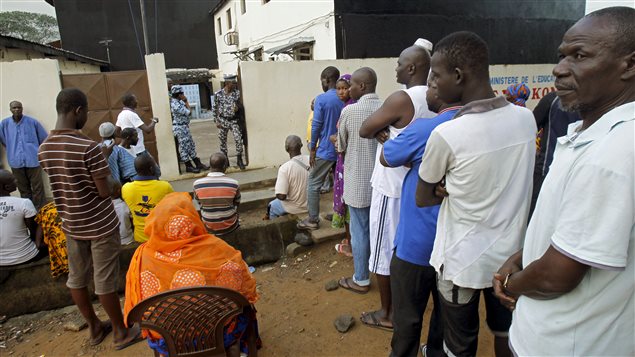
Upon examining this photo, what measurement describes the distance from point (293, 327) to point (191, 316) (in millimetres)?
1303

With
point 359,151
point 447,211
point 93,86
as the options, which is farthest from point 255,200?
point 447,211

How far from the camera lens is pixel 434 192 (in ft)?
5.41

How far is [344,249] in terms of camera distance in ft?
13.7

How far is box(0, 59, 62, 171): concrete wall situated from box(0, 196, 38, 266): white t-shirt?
11.5 feet

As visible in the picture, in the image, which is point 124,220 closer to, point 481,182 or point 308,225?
point 308,225

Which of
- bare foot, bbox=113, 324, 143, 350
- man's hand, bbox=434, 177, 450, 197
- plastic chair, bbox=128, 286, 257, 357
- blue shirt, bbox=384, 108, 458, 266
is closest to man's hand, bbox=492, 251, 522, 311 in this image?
man's hand, bbox=434, 177, 450, 197

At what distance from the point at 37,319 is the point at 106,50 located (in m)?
20.1

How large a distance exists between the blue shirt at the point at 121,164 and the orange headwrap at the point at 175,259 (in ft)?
8.71

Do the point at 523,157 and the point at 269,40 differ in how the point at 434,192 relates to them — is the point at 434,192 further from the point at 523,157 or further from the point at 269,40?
the point at 269,40

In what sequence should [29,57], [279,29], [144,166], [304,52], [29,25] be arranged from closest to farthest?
1. [144,166]
2. [29,57]
3. [304,52]
4. [279,29]
5. [29,25]

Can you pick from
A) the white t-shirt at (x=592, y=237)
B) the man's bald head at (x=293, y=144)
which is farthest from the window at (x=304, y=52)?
the white t-shirt at (x=592, y=237)

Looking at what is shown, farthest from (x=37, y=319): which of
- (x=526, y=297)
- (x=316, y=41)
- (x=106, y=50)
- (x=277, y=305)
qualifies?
(x=106, y=50)

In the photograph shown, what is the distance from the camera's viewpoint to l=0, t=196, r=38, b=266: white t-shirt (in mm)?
3262

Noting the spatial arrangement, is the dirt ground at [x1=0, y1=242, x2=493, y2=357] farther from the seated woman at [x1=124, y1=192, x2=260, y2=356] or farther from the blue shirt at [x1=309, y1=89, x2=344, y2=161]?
the blue shirt at [x1=309, y1=89, x2=344, y2=161]
